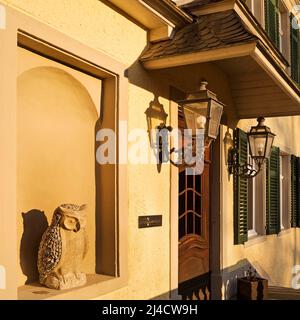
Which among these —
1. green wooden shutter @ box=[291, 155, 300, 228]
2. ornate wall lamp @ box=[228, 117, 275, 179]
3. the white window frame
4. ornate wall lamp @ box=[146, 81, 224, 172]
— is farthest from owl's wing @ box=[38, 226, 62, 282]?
green wooden shutter @ box=[291, 155, 300, 228]

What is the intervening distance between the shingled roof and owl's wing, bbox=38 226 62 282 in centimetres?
182

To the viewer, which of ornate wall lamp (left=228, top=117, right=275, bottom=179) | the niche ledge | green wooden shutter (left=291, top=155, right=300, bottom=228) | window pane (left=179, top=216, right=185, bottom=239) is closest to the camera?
the niche ledge

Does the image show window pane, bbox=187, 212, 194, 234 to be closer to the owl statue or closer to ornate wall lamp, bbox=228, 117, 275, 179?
ornate wall lamp, bbox=228, 117, 275, 179

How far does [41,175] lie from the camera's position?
318 cm

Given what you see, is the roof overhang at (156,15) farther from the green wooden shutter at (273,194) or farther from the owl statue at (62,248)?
the green wooden shutter at (273,194)

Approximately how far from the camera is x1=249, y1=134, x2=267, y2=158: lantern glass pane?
18.6 feet

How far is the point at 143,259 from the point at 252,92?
9.44 feet

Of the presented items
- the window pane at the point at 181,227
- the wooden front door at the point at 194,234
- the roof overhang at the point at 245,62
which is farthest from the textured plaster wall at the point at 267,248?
the window pane at the point at 181,227

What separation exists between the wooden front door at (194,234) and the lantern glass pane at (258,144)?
612mm

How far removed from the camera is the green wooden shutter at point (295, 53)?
9688 millimetres

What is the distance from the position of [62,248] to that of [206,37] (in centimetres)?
228

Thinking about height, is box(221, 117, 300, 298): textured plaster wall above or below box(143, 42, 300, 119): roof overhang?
below

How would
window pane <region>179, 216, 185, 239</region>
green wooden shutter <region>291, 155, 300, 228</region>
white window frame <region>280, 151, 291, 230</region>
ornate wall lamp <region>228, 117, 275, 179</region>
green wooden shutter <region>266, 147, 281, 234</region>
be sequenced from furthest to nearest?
green wooden shutter <region>291, 155, 300, 228</region>
white window frame <region>280, 151, 291, 230</region>
green wooden shutter <region>266, 147, 281, 234</region>
ornate wall lamp <region>228, 117, 275, 179</region>
window pane <region>179, 216, 185, 239</region>

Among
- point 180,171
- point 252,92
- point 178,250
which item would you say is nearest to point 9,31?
point 180,171
